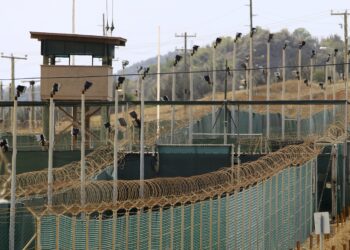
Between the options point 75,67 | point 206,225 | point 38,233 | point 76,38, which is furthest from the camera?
point 76,38

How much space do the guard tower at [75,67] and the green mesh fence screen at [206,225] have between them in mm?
17163

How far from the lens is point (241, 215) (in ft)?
70.1

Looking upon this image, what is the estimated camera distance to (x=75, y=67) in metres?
44.3

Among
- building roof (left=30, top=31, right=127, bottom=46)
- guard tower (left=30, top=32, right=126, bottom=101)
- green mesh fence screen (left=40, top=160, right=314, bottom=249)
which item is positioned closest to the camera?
green mesh fence screen (left=40, top=160, right=314, bottom=249)

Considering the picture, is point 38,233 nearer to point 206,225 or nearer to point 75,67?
point 206,225

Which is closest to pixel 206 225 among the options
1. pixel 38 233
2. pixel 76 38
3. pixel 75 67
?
pixel 38 233

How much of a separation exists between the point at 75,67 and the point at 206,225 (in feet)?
82.9

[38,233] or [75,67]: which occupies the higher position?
[75,67]

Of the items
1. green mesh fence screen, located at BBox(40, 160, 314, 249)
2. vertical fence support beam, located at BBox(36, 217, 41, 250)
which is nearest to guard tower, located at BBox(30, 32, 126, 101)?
green mesh fence screen, located at BBox(40, 160, 314, 249)

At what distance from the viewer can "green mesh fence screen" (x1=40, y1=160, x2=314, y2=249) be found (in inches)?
645

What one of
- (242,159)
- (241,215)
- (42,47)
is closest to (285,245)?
(241,215)

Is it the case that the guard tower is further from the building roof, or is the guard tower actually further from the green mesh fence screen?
the green mesh fence screen

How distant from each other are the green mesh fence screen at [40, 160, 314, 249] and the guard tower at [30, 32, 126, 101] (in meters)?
17.2

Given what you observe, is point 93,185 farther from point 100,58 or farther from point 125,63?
point 125,63
